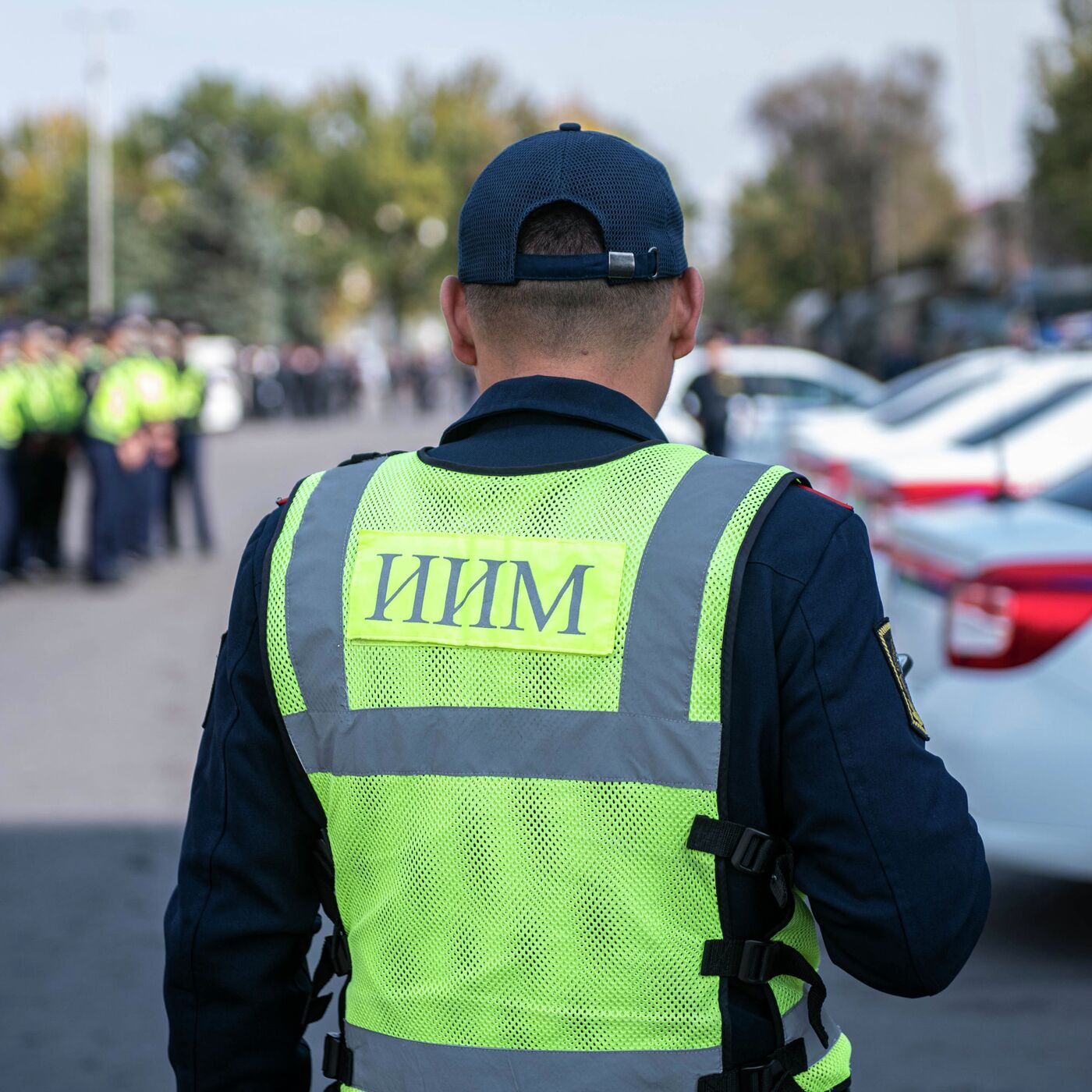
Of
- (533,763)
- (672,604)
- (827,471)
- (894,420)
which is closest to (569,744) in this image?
(533,763)

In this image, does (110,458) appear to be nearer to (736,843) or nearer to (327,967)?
(327,967)

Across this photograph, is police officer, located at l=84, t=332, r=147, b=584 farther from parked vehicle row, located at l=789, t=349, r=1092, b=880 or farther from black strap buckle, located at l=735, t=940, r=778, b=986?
black strap buckle, located at l=735, t=940, r=778, b=986

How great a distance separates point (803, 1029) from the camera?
5.74ft

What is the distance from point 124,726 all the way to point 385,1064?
6.33 metres

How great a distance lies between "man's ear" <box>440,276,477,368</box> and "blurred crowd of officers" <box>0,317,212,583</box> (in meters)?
10.9

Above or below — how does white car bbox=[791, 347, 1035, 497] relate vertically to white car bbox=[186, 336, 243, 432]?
above

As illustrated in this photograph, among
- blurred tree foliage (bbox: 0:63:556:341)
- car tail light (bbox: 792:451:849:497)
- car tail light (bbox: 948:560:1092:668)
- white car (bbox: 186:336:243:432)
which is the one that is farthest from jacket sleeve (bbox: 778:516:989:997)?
blurred tree foliage (bbox: 0:63:556:341)

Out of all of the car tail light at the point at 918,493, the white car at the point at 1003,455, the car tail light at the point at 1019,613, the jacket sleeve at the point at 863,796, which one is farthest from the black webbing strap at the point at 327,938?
the car tail light at the point at 918,493

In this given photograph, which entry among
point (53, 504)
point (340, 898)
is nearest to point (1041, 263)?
point (53, 504)

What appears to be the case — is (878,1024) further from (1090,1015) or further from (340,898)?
(340,898)

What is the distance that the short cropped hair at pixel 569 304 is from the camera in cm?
179

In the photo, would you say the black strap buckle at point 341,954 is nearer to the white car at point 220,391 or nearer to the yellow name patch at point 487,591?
the yellow name patch at point 487,591

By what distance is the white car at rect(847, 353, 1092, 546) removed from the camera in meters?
7.56

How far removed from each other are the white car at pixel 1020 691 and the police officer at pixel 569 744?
2.87m
